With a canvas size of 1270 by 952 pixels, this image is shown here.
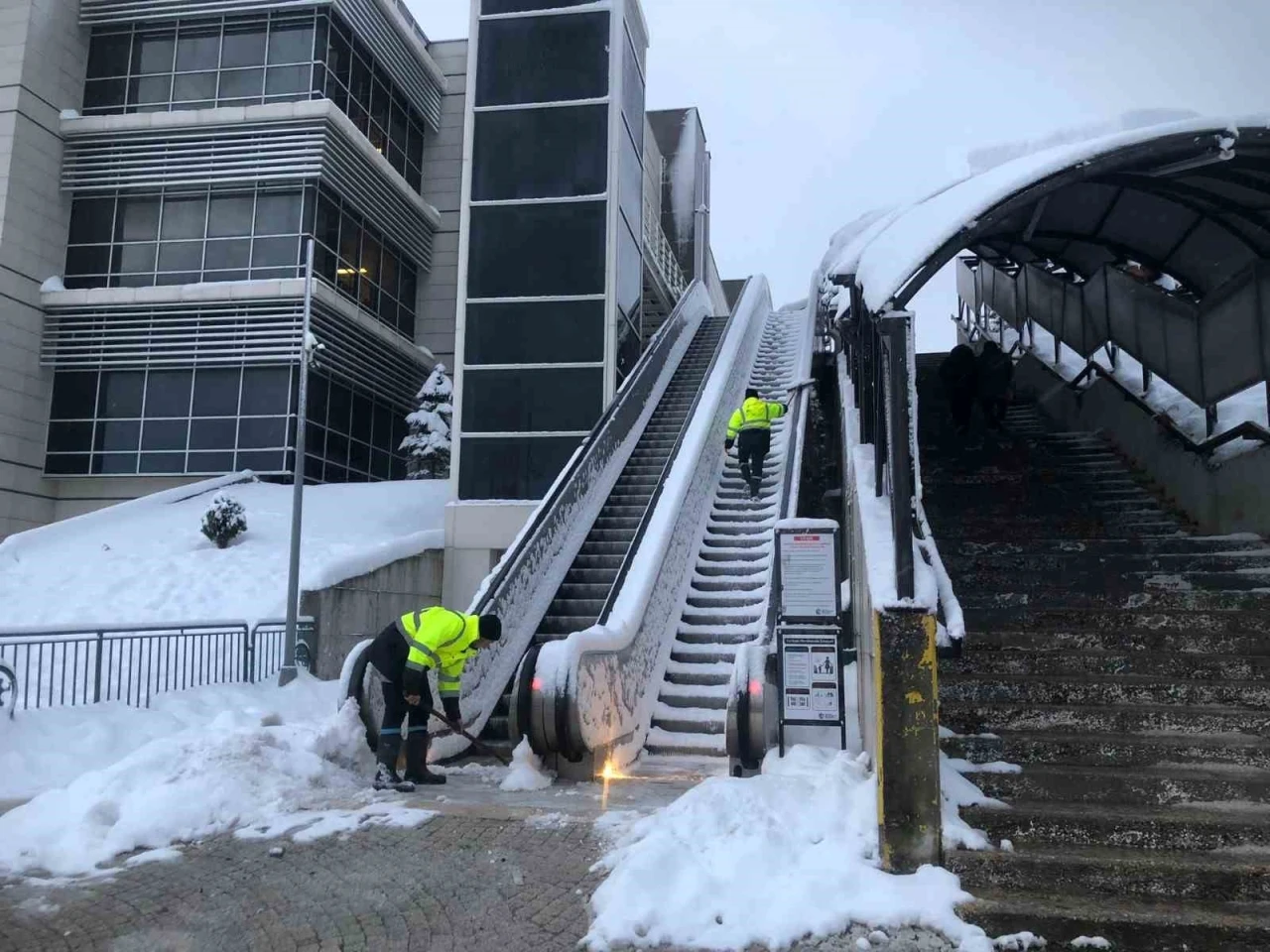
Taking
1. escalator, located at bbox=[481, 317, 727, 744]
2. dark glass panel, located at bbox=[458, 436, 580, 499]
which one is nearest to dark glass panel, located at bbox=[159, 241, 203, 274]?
dark glass panel, located at bbox=[458, 436, 580, 499]

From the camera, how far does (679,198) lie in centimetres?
3684

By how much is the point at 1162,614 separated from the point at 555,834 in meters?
4.78

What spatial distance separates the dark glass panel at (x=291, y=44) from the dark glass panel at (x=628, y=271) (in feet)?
36.7

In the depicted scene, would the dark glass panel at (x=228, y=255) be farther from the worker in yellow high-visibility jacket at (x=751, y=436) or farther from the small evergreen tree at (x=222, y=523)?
the worker in yellow high-visibility jacket at (x=751, y=436)

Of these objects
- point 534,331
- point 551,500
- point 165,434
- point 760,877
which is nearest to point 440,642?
point 760,877

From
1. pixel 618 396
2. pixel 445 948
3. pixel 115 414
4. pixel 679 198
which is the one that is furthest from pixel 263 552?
pixel 679 198

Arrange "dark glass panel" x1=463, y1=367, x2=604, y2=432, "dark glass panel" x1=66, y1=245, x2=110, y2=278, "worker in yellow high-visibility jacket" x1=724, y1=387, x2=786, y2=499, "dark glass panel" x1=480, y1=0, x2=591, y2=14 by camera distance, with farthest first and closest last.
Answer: "dark glass panel" x1=66, y1=245, x2=110, y2=278, "dark glass panel" x1=480, y1=0, x2=591, y2=14, "dark glass panel" x1=463, y1=367, x2=604, y2=432, "worker in yellow high-visibility jacket" x1=724, y1=387, x2=786, y2=499

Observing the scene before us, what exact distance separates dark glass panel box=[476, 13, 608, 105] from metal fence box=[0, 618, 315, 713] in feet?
38.6

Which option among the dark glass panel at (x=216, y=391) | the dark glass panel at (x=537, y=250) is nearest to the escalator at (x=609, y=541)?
the dark glass panel at (x=537, y=250)

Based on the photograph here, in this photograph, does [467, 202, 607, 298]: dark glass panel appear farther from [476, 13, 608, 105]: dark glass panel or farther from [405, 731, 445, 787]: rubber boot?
[405, 731, 445, 787]: rubber boot

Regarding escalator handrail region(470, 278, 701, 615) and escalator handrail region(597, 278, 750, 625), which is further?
escalator handrail region(470, 278, 701, 615)

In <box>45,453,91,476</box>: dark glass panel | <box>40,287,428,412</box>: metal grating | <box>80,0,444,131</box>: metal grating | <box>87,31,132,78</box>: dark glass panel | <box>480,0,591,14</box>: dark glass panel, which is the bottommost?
<box>45,453,91,476</box>: dark glass panel

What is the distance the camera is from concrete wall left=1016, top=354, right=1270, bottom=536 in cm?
915

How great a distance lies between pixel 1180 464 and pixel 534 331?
1117 centimetres
